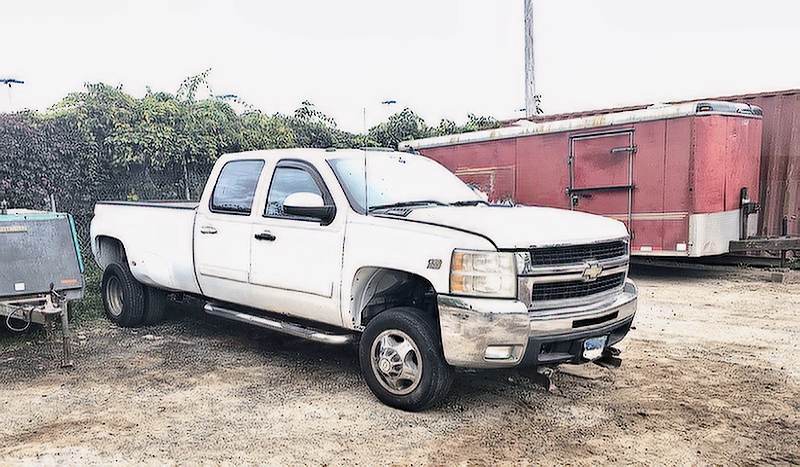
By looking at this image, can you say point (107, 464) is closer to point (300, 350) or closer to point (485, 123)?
point (300, 350)

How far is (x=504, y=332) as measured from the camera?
13.8 feet

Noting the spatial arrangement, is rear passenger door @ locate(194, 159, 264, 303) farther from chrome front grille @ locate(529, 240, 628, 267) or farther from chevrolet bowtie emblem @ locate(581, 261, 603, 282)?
chevrolet bowtie emblem @ locate(581, 261, 603, 282)

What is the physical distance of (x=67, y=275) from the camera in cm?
650

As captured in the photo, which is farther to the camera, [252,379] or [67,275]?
[67,275]

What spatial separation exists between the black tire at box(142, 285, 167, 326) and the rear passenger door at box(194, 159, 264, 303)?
1337 mm

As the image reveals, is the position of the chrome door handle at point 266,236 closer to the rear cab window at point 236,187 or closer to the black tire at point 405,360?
the rear cab window at point 236,187

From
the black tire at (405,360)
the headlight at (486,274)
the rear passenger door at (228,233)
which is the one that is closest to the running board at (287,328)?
the rear passenger door at (228,233)

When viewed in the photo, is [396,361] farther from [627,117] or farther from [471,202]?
[627,117]

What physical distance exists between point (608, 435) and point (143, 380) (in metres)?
3.62

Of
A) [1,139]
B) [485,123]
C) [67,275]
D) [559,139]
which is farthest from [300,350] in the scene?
[485,123]

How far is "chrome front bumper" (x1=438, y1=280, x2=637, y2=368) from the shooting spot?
13.8 feet

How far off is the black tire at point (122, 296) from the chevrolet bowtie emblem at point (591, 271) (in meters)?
4.88

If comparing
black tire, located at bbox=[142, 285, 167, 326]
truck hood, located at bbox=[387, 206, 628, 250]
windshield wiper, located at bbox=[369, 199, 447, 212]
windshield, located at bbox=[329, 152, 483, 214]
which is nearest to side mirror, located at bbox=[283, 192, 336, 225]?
windshield, located at bbox=[329, 152, 483, 214]

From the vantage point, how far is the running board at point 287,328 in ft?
16.6
